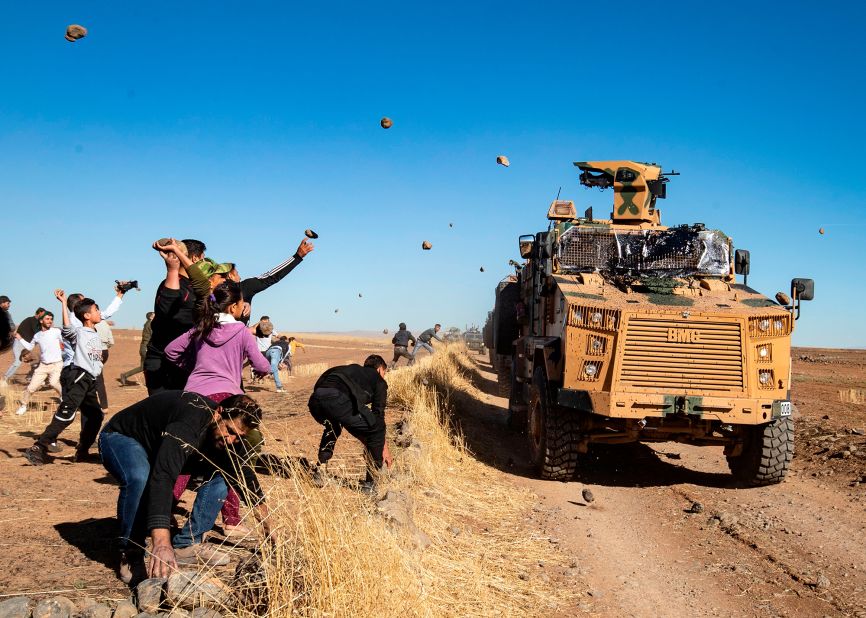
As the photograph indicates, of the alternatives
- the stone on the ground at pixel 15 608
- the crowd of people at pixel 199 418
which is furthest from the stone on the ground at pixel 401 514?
the stone on the ground at pixel 15 608

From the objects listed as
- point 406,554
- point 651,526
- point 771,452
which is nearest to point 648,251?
point 771,452

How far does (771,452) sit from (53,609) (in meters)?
6.95

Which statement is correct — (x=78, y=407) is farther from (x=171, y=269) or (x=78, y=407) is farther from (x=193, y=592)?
(x=193, y=592)

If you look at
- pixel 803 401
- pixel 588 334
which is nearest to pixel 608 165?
pixel 588 334

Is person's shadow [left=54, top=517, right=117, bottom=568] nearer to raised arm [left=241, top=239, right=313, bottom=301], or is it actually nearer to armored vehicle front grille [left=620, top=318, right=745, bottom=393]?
raised arm [left=241, top=239, right=313, bottom=301]

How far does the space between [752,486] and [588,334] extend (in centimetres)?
263

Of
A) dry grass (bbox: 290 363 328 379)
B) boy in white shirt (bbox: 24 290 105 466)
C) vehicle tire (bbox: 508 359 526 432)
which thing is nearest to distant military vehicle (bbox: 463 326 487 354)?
dry grass (bbox: 290 363 328 379)

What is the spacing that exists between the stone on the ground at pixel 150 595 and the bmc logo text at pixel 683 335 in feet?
18.2

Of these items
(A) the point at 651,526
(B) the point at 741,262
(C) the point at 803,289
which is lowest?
(A) the point at 651,526

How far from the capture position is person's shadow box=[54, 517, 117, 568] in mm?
4406

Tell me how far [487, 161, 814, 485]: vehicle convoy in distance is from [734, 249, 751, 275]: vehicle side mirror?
0.01 metres

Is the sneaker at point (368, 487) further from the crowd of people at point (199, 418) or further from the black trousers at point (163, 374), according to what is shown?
the black trousers at point (163, 374)

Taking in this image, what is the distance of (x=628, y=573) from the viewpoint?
198 inches

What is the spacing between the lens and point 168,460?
388 centimetres
